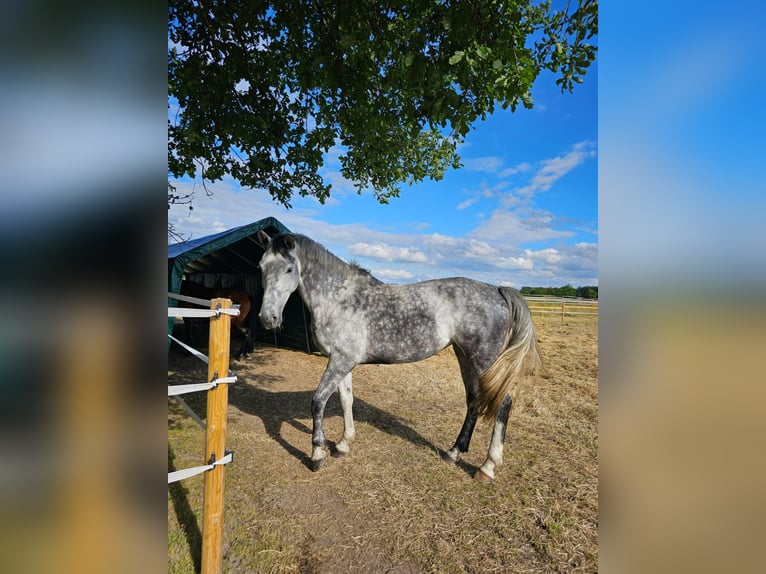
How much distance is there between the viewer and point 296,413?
5227mm

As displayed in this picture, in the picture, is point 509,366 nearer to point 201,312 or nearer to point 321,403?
point 321,403

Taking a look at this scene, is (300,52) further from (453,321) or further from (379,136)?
(453,321)

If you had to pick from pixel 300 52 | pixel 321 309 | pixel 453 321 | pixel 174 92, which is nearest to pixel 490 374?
pixel 453 321

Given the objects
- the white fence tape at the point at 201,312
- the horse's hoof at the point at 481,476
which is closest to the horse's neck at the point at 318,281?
the white fence tape at the point at 201,312

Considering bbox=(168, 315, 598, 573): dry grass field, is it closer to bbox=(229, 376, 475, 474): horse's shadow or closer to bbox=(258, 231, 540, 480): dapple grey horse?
bbox=(229, 376, 475, 474): horse's shadow

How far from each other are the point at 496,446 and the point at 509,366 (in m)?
0.86

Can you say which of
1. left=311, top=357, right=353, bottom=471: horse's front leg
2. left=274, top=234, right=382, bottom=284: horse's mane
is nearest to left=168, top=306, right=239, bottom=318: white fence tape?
left=274, top=234, right=382, bottom=284: horse's mane

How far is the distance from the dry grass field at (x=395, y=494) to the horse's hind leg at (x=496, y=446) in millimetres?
109

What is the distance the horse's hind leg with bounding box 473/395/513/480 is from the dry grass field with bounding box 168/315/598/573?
0.11 meters

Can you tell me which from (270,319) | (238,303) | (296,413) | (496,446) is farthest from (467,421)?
(238,303)

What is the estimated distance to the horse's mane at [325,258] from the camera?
3471 millimetres

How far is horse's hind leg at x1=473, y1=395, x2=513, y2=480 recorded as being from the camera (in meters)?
3.32

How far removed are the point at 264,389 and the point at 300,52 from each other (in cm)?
555
